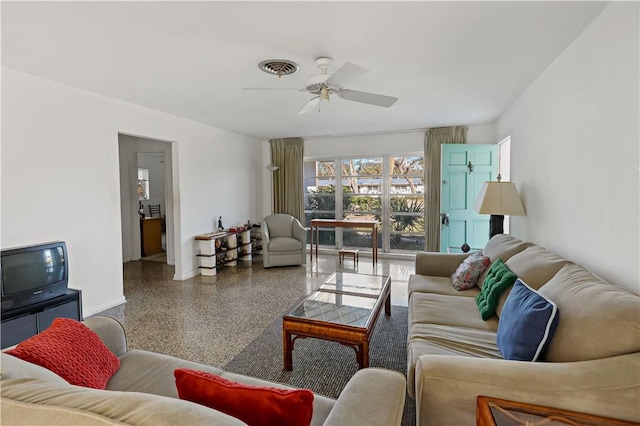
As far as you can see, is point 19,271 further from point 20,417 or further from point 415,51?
point 415,51

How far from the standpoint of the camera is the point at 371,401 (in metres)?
1.08

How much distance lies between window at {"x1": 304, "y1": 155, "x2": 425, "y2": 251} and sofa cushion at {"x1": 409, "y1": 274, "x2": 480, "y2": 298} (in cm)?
305

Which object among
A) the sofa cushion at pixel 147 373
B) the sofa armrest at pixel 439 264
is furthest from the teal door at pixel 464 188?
the sofa cushion at pixel 147 373

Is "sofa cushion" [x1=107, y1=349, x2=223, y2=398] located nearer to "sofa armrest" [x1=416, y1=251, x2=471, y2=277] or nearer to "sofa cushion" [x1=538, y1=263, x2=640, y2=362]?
"sofa cushion" [x1=538, y1=263, x2=640, y2=362]

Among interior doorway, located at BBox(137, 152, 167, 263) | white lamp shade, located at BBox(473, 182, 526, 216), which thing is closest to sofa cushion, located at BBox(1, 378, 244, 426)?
white lamp shade, located at BBox(473, 182, 526, 216)

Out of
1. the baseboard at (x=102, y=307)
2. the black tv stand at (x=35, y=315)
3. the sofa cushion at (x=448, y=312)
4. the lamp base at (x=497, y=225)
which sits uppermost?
the lamp base at (x=497, y=225)

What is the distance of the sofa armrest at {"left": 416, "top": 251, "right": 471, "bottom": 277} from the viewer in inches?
125

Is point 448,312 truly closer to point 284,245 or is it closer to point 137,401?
point 137,401

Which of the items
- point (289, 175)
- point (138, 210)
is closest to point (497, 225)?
point (289, 175)

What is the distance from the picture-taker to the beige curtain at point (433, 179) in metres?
5.56

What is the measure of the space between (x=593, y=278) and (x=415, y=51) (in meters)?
1.87

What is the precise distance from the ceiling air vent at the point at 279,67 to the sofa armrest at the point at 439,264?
2.15 meters

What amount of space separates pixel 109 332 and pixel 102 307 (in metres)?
2.38

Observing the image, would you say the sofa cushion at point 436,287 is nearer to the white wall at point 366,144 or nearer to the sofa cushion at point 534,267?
the sofa cushion at point 534,267
